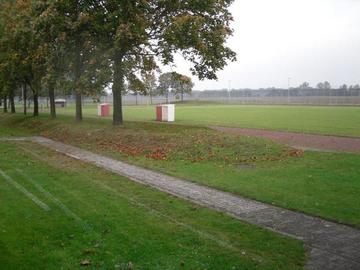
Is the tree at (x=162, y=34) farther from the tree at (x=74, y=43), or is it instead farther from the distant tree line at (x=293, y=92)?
the distant tree line at (x=293, y=92)

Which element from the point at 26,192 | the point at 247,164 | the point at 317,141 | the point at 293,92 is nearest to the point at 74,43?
the point at 317,141

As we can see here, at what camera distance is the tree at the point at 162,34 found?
22156 millimetres

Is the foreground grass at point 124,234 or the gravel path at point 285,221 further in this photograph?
the gravel path at point 285,221

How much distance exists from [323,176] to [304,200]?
2850mm

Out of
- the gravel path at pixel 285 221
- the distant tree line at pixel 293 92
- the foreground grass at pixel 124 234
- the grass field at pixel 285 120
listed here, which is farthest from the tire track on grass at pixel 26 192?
the distant tree line at pixel 293 92

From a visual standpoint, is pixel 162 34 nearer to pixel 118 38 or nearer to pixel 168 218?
pixel 118 38

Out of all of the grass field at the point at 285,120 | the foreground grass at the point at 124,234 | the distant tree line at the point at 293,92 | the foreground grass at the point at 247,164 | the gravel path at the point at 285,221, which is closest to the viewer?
the foreground grass at the point at 124,234

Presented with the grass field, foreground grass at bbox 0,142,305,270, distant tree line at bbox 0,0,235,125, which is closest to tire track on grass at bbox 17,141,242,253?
foreground grass at bbox 0,142,305,270

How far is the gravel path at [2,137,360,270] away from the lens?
677cm

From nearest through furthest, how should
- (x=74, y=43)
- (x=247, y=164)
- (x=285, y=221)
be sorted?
(x=285, y=221) < (x=247, y=164) < (x=74, y=43)

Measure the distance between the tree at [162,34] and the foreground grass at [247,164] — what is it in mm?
3381

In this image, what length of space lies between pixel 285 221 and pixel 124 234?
9.20 ft

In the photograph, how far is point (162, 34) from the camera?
2366 centimetres

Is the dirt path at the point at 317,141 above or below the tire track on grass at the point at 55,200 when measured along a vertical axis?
above
